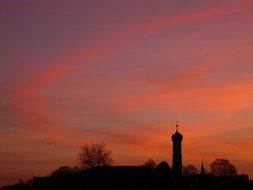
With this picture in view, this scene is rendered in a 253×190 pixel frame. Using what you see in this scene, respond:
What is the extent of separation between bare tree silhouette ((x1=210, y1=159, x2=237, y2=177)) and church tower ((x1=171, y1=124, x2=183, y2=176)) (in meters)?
66.3

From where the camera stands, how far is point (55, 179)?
106750mm

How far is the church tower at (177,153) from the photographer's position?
96562 millimetres

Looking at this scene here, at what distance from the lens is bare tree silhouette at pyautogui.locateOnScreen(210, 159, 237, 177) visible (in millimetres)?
160250

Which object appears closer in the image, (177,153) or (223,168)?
(177,153)

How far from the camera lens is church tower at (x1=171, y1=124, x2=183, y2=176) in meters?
96.6

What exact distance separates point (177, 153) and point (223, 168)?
232 feet

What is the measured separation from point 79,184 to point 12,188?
51.3 metres

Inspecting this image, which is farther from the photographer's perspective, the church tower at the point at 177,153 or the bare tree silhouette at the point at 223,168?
the bare tree silhouette at the point at 223,168

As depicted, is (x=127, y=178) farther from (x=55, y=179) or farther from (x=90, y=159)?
(x=90, y=159)

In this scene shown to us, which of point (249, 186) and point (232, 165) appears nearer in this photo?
point (249, 186)

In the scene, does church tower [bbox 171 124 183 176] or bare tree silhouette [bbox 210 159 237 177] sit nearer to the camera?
Answer: church tower [bbox 171 124 183 176]

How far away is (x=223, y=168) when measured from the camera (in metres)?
163

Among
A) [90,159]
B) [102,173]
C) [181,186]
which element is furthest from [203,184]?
[90,159]

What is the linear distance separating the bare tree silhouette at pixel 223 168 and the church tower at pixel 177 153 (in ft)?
217
